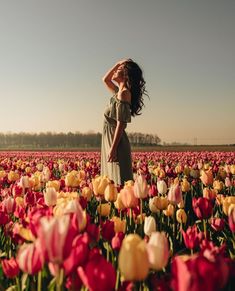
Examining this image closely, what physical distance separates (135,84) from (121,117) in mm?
751

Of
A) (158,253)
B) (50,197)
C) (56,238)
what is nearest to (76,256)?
(56,238)

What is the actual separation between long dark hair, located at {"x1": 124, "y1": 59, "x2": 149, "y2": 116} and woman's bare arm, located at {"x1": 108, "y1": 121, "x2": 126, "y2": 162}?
0.67 meters

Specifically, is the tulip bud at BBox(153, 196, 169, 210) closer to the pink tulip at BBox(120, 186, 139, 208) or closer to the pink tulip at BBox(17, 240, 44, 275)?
the pink tulip at BBox(120, 186, 139, 208)

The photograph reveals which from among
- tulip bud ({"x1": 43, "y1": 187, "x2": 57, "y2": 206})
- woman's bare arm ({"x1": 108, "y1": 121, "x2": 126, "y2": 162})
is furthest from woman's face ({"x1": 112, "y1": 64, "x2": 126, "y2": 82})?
tulip bud ({"x1": 43, "y1": 187, "x2": 57, "y2": 206})

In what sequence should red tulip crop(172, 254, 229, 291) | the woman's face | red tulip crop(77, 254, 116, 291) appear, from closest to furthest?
red tulip crop(172, 254, 229, 291) < red tulip crop(77, 254, 116, 291) < the woman's face

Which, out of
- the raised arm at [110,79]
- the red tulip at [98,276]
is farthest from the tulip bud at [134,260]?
the raised arm at [110,79]

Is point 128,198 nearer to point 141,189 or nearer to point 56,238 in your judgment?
point 141,189

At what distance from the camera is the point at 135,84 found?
6707 mm

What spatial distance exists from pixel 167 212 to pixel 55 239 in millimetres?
2343

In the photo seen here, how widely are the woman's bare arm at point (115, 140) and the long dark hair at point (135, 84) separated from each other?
67cm

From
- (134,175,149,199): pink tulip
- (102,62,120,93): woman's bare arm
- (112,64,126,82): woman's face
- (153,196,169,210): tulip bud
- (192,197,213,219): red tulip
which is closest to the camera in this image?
(192,197,213,219): red tulip

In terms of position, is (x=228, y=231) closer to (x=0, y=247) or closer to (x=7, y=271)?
(x=0, y=247)

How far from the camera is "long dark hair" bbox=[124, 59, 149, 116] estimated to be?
21.7ft

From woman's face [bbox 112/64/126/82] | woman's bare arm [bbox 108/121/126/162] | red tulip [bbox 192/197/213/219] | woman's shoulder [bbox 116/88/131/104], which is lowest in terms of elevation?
red tulip [bbox 192/197/213/219]
